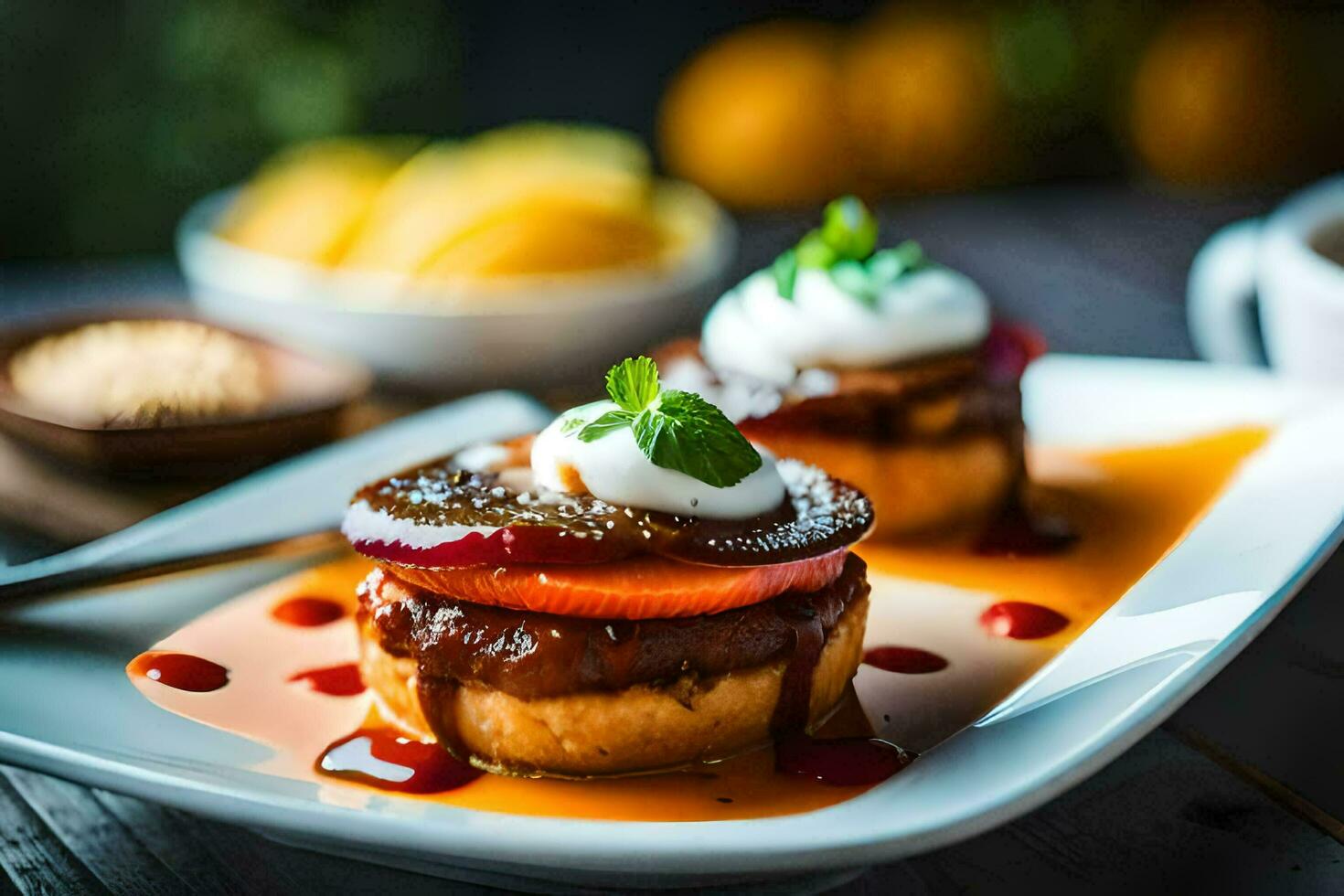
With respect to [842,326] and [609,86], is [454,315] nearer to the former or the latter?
[842,326]

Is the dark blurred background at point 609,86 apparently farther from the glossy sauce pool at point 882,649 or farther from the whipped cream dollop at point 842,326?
the glossy sauce pool at point 882,649

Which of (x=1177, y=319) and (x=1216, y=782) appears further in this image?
(x=1177, y=319)


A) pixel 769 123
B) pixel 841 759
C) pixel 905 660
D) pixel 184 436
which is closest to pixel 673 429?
pixel 841 759

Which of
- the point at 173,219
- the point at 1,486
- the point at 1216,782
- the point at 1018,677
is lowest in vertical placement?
the point at 1216,782

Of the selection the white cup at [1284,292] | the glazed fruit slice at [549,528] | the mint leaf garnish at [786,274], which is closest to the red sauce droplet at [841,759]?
the glazed fruit slice at [549,528]

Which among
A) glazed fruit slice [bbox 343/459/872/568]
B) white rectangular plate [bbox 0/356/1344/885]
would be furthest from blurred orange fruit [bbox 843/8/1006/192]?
glazed fruit slice [bbox 343/459/872/568]

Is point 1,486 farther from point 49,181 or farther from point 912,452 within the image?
point 49,181

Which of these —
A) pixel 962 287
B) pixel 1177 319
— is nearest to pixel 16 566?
pixel 962 287
